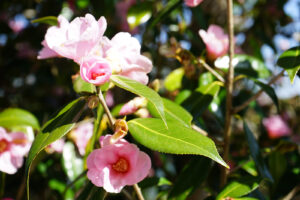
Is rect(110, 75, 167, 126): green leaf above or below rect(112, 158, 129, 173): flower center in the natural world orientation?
above

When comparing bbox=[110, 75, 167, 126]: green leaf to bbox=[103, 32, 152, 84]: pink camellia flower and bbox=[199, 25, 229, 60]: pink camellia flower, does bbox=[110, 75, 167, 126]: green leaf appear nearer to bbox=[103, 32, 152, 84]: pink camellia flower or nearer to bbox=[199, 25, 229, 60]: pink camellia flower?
bbox=[103, 32, 152, 84]: pink camellia flower

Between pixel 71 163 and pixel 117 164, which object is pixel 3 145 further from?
pixel 117 164

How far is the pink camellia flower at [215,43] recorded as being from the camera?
1.07 m

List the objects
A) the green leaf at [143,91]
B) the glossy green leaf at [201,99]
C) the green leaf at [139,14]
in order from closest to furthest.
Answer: the green leaf at [143,91] → the glossy green leaf at [201,99] → the green leaf at [139,14]

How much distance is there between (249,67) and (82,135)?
0.66 metres

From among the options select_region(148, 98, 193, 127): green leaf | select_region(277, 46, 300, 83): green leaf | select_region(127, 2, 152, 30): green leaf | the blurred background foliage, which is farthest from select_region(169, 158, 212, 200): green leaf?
select_region(127, 2, 152, 30): green leaf

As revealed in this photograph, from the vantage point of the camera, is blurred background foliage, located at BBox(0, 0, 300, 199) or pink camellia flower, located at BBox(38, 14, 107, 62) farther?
blurred background foliage, located at BBox(0, 0, 300, 199)

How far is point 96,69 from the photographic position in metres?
0.68

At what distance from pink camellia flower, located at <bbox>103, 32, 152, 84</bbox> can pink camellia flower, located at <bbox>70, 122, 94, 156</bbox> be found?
53cm

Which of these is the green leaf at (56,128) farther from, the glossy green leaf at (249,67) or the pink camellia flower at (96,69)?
the glossy green leaf at (249,67)

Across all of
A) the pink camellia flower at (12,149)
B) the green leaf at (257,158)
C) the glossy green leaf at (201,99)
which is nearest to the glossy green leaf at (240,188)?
the green leaf at (257,158)

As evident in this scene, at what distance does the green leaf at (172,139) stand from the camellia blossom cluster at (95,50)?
0.37ft

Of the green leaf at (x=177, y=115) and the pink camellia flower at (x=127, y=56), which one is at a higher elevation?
the pink camellia flower at (x=127, y=56)

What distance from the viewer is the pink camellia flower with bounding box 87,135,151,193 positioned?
747 millimetres
